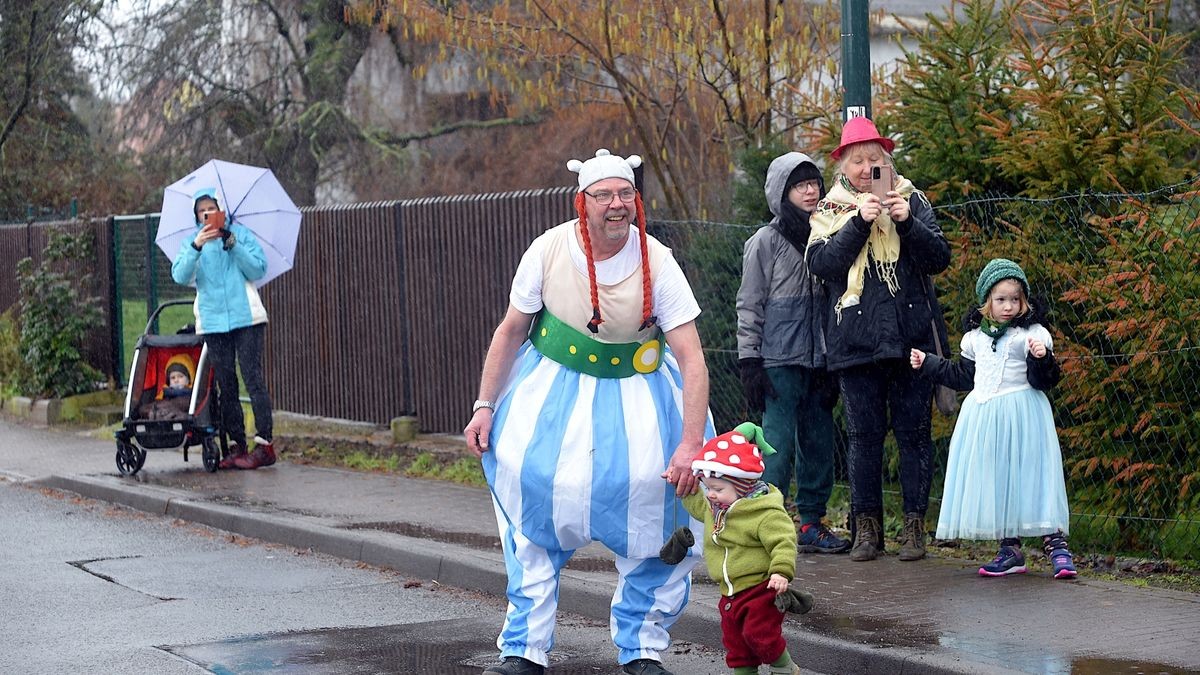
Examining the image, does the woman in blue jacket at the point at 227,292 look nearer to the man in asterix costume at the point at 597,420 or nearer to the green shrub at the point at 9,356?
the man in asterix costume at the point at 597,420

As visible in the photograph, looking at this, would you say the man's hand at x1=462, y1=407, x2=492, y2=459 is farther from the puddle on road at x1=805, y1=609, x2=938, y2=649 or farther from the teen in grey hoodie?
the teen in grey hoodie

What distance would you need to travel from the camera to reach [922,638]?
624 centimetres

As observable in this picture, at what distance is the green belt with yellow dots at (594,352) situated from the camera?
592cm

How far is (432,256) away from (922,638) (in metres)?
7.80

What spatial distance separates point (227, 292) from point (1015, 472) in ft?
22.1

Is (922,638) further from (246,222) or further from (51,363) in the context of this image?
(51,363)

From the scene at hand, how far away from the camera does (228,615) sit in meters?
7.57

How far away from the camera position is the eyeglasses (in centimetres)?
581

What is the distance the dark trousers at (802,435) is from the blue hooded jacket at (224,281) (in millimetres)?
5225

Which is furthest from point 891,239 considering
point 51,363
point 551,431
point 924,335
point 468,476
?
point 51,363

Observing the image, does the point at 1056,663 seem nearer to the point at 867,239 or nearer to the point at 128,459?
the point at 867,239

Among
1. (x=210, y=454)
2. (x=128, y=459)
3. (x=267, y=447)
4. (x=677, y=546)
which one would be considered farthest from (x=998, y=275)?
(x=128, y=459)

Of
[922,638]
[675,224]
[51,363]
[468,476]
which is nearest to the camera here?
[922,638]

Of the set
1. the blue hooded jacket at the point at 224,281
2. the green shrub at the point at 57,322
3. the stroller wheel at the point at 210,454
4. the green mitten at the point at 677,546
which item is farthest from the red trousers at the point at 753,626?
the green shrub at the point at 57,322
